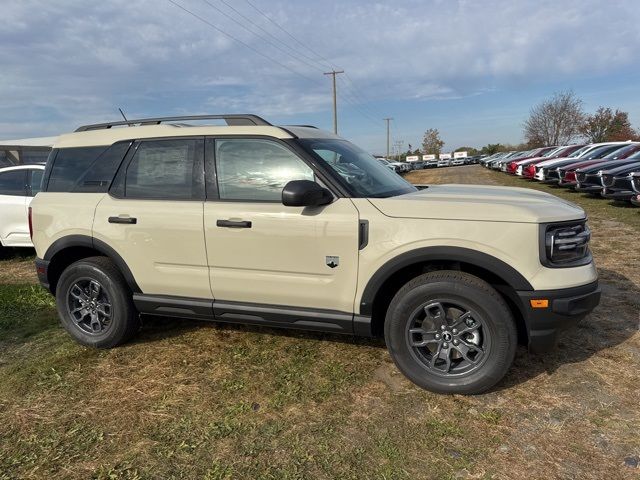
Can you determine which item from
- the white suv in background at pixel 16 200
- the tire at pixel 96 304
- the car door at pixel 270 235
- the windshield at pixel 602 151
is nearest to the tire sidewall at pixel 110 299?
the tire at pixel 96 304

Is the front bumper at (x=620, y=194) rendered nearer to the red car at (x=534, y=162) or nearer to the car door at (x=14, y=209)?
the red car at (x=534, y=162)

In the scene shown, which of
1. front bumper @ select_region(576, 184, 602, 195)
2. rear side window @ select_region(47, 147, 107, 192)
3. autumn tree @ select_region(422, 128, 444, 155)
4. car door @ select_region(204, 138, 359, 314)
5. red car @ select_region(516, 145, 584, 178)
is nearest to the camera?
car door @ select_region(204, 138, 359, 314)

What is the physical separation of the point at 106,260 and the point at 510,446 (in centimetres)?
341

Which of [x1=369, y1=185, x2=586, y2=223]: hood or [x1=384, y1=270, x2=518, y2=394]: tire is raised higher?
[x1=369, y1=185, x2=586, y2=223]: hood

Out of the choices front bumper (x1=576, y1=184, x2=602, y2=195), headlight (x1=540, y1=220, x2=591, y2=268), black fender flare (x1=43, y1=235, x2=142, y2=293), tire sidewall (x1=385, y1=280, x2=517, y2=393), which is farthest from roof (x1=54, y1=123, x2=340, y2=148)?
front bumper (x1=576, y1=184, x2=602, y2=195)

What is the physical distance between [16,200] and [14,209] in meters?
→ 0.15

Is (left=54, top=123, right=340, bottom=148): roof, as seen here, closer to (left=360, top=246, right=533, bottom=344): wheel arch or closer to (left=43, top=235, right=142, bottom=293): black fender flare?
(left=43, top=235, right=142, bottom=293): black fender flare

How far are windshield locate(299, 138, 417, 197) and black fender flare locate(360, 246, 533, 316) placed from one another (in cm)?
58

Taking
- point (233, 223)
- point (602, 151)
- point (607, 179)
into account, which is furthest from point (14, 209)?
point (602, 151)

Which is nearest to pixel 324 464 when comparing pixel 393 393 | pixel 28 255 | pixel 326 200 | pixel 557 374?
pixel 393 393

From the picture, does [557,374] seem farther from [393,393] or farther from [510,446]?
[393,393]

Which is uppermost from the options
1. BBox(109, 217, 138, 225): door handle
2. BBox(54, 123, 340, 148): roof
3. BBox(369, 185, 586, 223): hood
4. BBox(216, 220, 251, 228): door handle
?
BBox(54, 123, 340, 148): roof

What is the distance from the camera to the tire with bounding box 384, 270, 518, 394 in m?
3.05

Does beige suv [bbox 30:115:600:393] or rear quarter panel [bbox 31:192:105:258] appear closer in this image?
beige suv [bbox 30:115:600:393]
